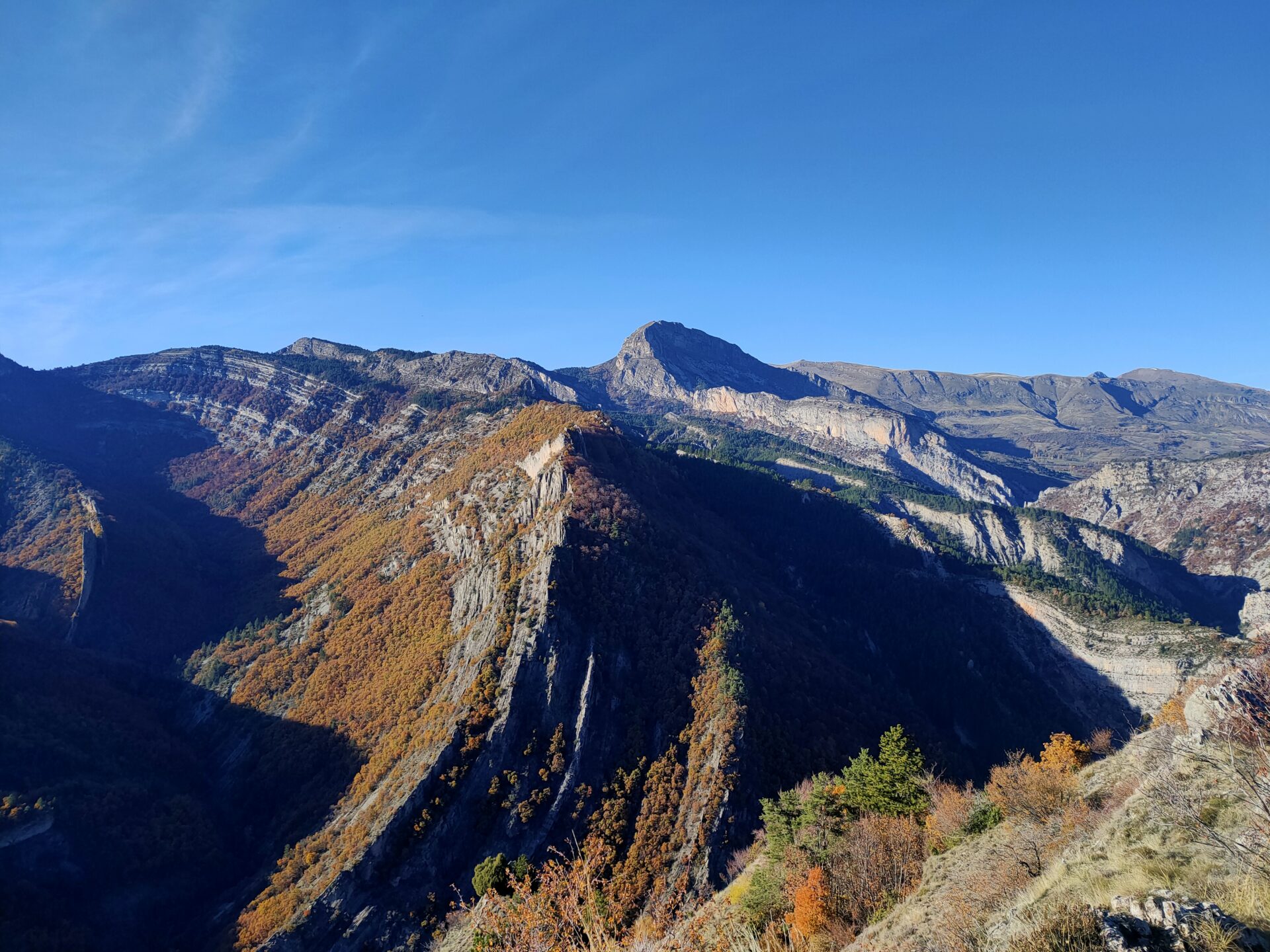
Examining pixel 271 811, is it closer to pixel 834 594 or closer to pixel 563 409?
pixel 563 409

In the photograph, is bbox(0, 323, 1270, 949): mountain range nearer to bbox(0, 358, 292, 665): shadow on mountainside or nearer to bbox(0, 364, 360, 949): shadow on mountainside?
bbox(0, 364, 360, 949): shadow on mountainside

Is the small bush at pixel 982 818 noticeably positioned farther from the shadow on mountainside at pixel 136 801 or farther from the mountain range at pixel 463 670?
the shadow on mountainside at pixel 136 801

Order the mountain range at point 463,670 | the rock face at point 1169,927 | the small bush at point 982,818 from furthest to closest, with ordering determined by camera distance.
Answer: the mountain range at point 463,670, the small bush at point 982,818, the rock face at point 1169,927

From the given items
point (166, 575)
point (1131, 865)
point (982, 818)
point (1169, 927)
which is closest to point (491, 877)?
point (982, 818)

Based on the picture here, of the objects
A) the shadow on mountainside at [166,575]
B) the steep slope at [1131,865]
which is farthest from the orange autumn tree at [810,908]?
the shadow on mountainside at [166,575]

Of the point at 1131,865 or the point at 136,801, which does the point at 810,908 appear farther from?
the point at 136,801

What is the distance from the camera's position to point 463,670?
76438 mm

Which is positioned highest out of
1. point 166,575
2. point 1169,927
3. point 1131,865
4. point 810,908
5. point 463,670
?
point 166,575

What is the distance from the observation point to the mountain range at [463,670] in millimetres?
61531

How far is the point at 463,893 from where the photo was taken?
58.4m

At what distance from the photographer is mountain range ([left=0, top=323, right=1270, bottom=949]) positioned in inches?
2422

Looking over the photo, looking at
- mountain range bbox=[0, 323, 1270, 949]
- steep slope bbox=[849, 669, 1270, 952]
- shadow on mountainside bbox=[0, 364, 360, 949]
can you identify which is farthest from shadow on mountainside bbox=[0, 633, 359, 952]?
steep slope bbox=[849, 669, 1270, 952]

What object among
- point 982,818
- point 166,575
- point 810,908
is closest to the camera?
point 810,908

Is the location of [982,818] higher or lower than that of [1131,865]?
lower
